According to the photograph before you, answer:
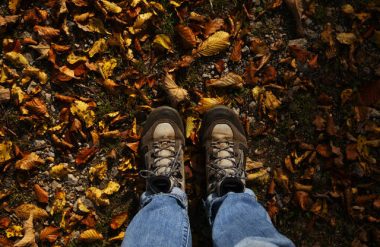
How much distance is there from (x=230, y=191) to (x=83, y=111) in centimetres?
112

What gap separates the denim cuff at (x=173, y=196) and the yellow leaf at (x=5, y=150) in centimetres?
95

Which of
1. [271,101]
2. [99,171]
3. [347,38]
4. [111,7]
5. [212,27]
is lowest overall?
[99,171]

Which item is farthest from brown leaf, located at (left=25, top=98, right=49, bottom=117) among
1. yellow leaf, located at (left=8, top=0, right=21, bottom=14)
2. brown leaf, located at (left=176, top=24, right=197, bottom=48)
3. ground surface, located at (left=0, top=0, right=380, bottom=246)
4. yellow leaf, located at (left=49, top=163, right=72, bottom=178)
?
brown leaf, located at (left=176, top=24, right=197, bottom=48)

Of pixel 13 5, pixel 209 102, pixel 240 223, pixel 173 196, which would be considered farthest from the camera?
pixel 209 102

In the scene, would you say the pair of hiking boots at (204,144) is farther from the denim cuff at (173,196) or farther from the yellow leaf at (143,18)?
the yellow leaf at (143,18)

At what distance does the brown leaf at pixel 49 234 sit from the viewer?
262 cm

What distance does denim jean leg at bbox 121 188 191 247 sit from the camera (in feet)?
6.91

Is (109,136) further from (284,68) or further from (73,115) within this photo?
(284,68)

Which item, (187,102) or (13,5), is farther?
(187,102)

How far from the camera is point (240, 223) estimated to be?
2129 mm

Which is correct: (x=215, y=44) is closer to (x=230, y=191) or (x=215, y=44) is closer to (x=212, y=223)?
(x=230, y=191)

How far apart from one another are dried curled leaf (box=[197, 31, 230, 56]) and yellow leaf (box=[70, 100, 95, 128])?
2.80 feet

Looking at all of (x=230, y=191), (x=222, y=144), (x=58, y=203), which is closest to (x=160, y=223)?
(x=230, y=191)

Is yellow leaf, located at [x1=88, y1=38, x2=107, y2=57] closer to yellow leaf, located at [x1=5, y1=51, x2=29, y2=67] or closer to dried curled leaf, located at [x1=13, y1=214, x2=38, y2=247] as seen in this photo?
yellow leaf, located at [x1=5, y1=51, x2=29, y2=67]
